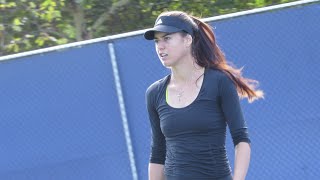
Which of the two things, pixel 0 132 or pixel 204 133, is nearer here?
pixel 204 133

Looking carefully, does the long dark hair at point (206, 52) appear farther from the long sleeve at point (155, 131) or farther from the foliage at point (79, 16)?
the foliage at point (79, 16)

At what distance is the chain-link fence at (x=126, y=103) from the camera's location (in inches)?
195

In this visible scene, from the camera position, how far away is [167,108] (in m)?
2.89

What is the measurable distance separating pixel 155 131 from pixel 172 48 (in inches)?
17.0

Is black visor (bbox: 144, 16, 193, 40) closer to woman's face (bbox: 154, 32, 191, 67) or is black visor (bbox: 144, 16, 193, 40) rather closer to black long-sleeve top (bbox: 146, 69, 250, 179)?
woman's face (bbox: 154, 32, 191, 67)

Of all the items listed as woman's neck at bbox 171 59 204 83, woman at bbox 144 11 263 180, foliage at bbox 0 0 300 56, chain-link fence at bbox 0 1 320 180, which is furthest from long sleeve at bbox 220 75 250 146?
foliage at bbox 0 0 300 56

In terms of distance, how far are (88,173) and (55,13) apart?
2671 millimetres

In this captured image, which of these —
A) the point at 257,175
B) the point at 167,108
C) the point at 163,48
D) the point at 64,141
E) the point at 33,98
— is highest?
the point at 163,48

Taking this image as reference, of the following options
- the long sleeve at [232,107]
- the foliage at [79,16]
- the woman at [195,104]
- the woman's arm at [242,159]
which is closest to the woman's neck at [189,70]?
the woman at [195,104]

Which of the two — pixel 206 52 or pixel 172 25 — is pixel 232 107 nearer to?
pixel 206 52

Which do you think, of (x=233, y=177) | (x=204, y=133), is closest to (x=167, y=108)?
(x=204, y=133)

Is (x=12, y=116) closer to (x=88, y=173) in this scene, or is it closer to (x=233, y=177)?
(x=88, y=173)

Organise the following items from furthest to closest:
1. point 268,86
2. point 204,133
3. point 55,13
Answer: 1. point 55,13
2. point 268,86
3. point 204,133

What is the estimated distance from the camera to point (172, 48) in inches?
114
